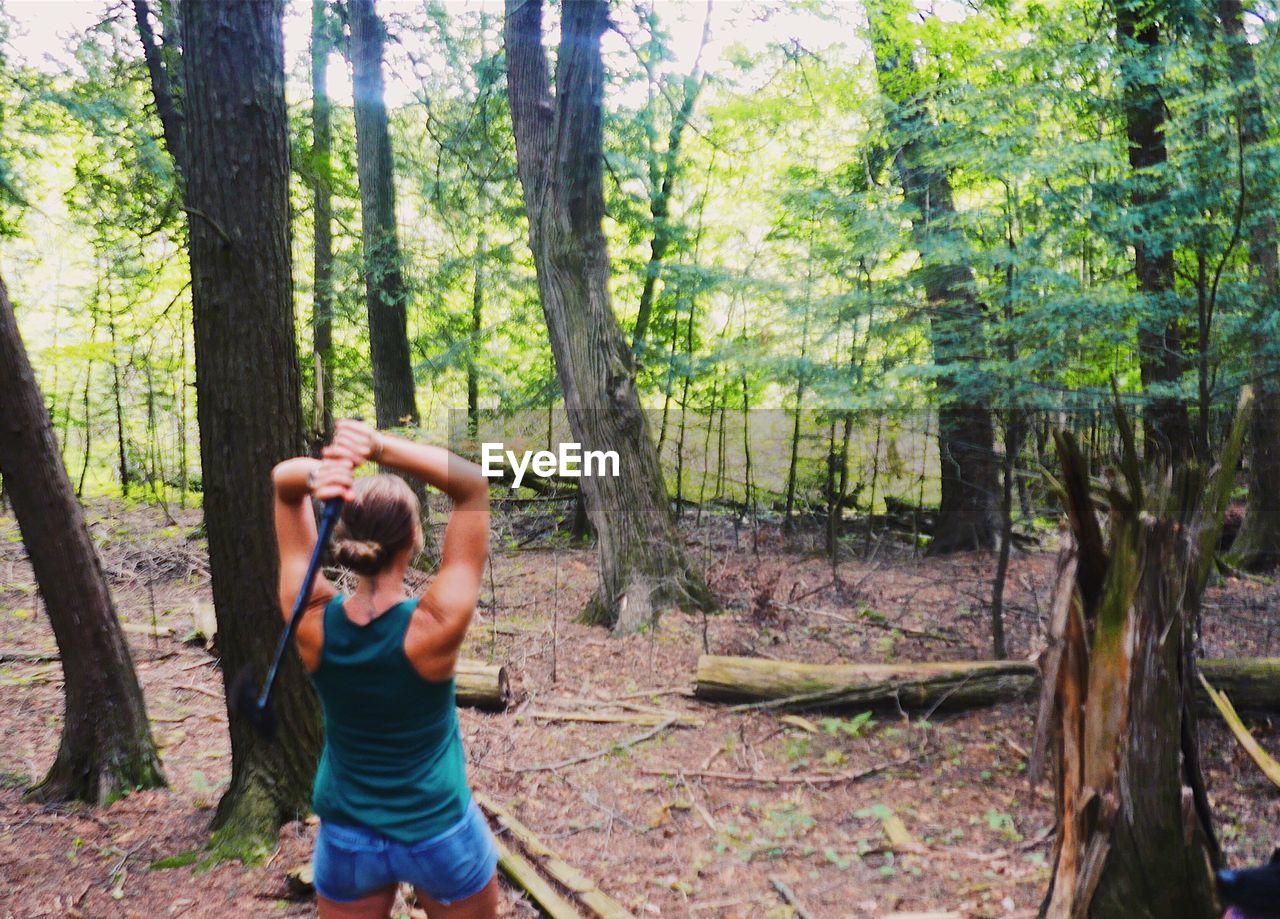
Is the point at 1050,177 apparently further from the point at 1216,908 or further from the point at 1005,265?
the point at 1216,908

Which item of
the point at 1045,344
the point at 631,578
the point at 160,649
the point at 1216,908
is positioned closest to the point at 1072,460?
the point at 1216,908

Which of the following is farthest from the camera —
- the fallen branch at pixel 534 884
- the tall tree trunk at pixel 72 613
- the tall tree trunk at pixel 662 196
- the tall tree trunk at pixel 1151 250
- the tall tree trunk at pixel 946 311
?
the tall tree trunk at pixel 662 196

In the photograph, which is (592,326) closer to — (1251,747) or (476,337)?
(476,337)

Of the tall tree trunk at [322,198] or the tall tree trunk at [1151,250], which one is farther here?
the tall tree trunk at [322,198]

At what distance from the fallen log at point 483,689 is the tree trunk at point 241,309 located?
2.50 m

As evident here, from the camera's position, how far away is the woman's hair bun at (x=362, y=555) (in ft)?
6.63

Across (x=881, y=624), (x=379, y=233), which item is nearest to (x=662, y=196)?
(x=379, y=233)

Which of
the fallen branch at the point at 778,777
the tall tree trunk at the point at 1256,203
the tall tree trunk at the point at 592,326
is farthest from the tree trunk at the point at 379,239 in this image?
the tall tree trunk at the point at 1256,203

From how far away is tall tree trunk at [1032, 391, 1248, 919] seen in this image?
10.1 ft

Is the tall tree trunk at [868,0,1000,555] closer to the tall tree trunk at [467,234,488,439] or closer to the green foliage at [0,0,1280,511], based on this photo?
the green foliage at [0,0,1280,511]

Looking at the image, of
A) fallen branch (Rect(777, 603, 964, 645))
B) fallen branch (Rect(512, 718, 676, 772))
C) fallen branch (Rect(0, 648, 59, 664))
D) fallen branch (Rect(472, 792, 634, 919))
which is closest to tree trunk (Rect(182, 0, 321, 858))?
fallen branch (Rect(472, 792, 634, 919))

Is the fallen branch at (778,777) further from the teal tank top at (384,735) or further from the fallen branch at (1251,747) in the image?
the teal tank top at (384,735)

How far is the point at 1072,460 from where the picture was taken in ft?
10.2

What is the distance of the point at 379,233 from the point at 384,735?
34.8ft
